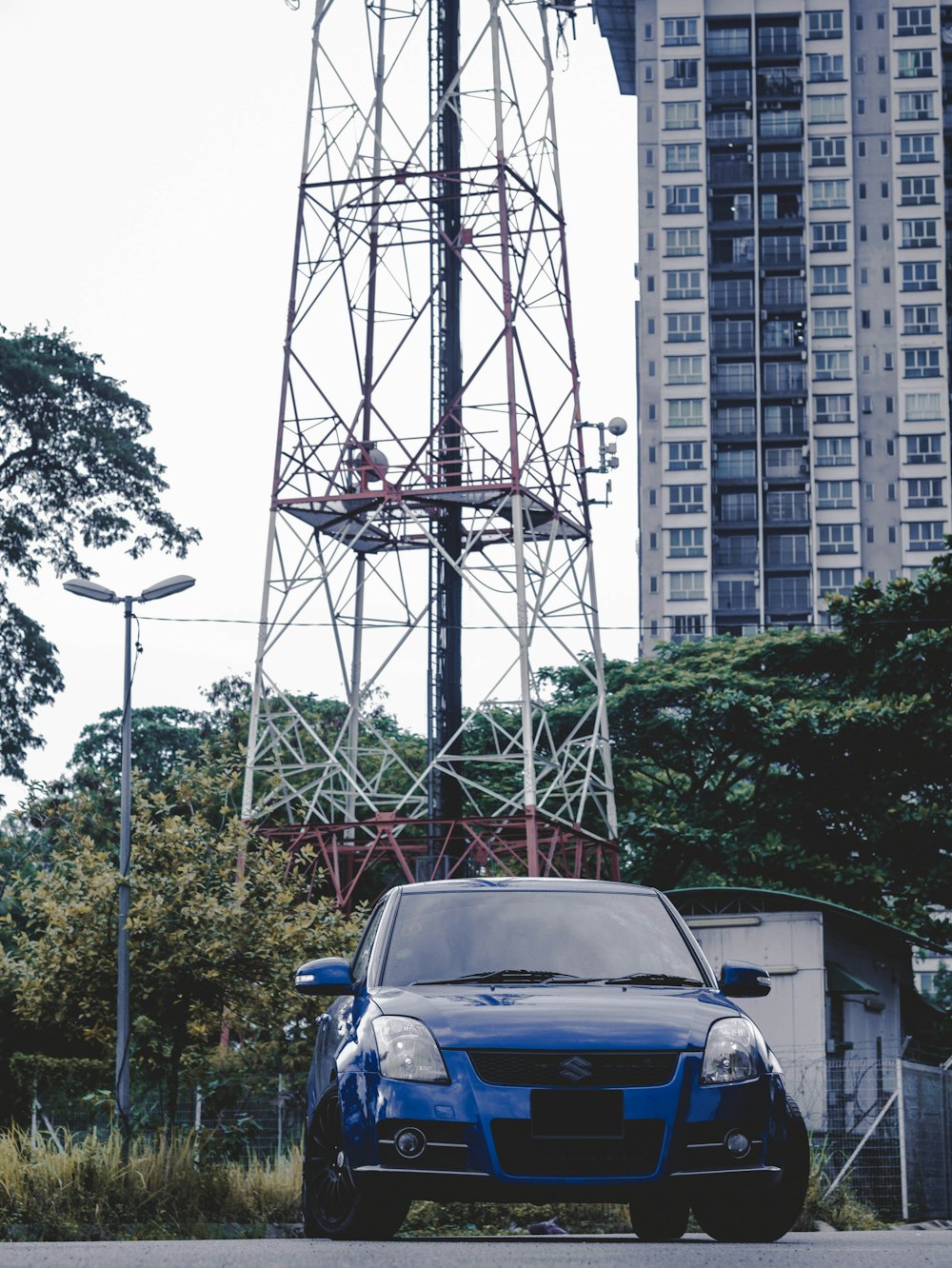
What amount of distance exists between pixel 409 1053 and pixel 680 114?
9525 cm

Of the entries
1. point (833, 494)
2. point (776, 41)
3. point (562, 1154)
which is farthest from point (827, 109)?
point (562, 1154)

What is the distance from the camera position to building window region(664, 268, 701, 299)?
96250mm

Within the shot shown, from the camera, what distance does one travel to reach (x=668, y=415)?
311ft

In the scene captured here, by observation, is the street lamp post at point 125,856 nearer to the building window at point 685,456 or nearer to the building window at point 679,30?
the building window at point 685,456

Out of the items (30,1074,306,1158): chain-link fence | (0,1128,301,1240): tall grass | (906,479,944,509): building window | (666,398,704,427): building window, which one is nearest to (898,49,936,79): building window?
(666,398,704,427): building window

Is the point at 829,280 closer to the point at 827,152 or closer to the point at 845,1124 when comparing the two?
the point at 827,152

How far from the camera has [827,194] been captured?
97.6 m

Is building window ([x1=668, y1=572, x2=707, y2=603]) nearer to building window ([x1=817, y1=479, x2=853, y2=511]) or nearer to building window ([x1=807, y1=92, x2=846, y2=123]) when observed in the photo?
building window ([x1=817, y1=479, x2=853, y2=511])

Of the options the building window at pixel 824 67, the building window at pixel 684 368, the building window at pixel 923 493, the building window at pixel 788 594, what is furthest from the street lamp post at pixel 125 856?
the building window at pixel 824 67

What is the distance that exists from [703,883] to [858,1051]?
10.9 metres

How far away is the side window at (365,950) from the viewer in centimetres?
925

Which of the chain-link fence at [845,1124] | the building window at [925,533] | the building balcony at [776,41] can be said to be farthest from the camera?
the building balcony at [776,41]

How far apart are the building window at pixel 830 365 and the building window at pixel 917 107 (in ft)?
40.0

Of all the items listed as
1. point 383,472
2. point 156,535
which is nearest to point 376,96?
point 383,472
